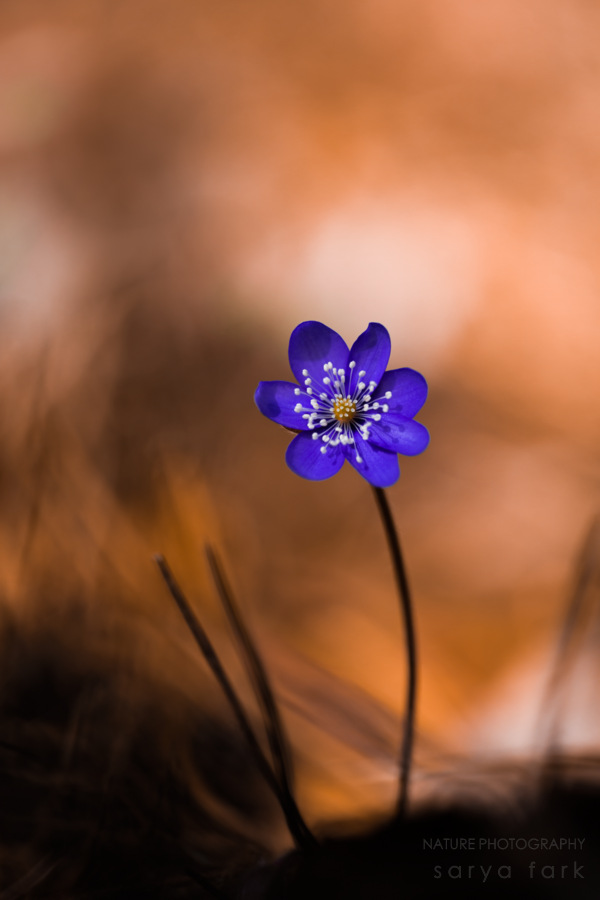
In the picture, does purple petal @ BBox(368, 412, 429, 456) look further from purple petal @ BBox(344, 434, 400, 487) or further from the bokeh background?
the bokeh background

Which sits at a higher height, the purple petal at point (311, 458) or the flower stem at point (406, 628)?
the purple petal at point (311, 458)

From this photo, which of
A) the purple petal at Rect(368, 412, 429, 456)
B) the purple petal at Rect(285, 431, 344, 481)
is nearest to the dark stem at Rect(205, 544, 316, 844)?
the purple petal at Rect(285, 431, 344, 481)

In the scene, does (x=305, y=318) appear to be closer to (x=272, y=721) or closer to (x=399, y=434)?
(x=399, y=434)

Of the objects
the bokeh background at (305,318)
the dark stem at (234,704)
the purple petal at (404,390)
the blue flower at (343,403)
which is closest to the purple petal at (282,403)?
the blue flower at (343,403)

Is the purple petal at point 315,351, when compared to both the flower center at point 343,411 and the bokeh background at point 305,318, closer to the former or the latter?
the flower center at point 343,411

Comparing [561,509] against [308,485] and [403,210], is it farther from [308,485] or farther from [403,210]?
[403,210]

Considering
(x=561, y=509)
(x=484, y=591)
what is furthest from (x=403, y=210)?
(x=484, y=591)

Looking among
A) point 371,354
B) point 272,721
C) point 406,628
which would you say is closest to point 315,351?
point 371,354
